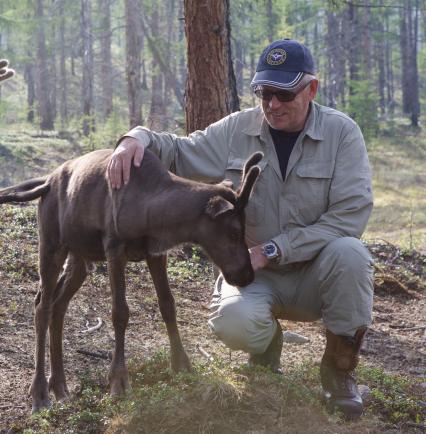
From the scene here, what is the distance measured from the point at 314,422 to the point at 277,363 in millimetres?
1149

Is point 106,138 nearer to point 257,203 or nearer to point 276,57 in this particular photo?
point 257,203

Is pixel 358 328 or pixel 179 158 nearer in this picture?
pixel 358 328

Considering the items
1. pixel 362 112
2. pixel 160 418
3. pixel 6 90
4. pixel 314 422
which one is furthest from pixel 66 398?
pixel 6 90

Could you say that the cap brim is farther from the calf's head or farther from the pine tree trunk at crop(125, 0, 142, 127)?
the pine tree trunk at crop(125, 0, 142, 127)

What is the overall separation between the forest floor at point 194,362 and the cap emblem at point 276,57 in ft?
6.96

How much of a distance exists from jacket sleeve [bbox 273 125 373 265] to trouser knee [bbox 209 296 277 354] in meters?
0.38

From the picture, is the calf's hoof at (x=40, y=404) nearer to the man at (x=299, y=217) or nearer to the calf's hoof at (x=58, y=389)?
the calf's hoof at (x=58, y=389)

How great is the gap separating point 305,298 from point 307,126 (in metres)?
1.23

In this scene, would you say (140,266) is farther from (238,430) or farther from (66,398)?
(238,430)

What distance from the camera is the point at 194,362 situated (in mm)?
5293

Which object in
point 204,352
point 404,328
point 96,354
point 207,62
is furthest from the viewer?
point 207,62

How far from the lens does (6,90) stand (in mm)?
61156

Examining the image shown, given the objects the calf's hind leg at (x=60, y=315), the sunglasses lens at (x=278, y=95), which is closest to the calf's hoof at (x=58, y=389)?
the calf's hind leg at (x=60, y=315)

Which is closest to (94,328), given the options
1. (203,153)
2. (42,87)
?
(203,153)
